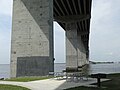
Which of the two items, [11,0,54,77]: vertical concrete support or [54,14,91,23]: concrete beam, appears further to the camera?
[54,14,91,23]: concrete beam

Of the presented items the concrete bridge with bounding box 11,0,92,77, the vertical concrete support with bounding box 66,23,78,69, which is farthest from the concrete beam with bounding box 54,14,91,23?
the concrete bridge with bounding box 11,0,92,77

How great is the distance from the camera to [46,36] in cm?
2475

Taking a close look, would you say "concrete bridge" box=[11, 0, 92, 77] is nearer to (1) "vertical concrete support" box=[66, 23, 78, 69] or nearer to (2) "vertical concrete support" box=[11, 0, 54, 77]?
(2) "vertical concrete support" box=[11, 0, 54, 77]

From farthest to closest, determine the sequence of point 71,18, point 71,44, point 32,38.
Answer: point 71,44
point 71,18
point 32,38

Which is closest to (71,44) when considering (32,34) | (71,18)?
(71,18)

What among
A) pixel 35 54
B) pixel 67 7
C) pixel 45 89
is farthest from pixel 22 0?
pixel 67 7

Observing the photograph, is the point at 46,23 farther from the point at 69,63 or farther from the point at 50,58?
the point at 69,63

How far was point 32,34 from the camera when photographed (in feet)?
82.9

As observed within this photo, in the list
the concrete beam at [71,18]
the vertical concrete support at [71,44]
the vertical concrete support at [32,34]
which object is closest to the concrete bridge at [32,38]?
the vertical concrete support at [32,34]

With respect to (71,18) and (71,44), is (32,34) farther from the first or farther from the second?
(71,44)

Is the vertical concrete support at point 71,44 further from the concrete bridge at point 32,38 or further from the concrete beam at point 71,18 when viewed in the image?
the concrete bridge at point 32,38

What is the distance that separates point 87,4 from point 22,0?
81.9ft

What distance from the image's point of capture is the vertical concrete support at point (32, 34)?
24.8m

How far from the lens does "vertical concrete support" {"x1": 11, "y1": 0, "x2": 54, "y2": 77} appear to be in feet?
81.5
